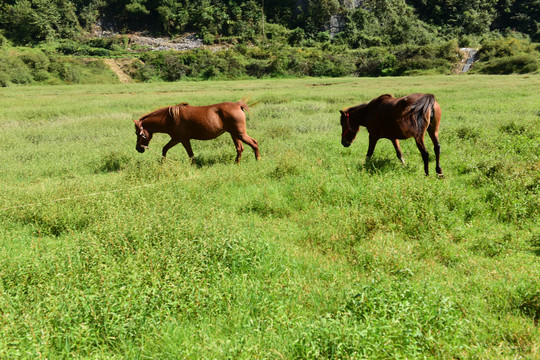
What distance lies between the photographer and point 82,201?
5945mm

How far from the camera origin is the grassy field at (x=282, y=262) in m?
2.75

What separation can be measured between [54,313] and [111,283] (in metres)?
0.53

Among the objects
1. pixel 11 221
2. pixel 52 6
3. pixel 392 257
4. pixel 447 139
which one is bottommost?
pixel 11 221

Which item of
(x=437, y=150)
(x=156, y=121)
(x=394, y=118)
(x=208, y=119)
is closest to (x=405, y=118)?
(x=394, y=118)

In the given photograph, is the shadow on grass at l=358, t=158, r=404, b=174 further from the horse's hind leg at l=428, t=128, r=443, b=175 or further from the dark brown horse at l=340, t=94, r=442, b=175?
the horse's hind leg at l=428, t=128, r=443, b=175

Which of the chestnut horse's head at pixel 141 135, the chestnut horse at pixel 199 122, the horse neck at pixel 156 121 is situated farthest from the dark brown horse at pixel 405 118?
the chestnut horse's head at pixel 141 135

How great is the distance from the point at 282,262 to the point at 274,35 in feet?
343

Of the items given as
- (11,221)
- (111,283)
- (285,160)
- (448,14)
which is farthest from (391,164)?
(448,14)

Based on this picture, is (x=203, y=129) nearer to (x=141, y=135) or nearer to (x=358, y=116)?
(x=141, y=135)

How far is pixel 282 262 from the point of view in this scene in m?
4.15

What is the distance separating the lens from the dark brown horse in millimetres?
7191

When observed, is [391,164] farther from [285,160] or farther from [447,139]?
[447,139]

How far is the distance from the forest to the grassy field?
50.7 metres

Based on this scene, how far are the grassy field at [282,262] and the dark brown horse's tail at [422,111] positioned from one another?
1.11 metres
